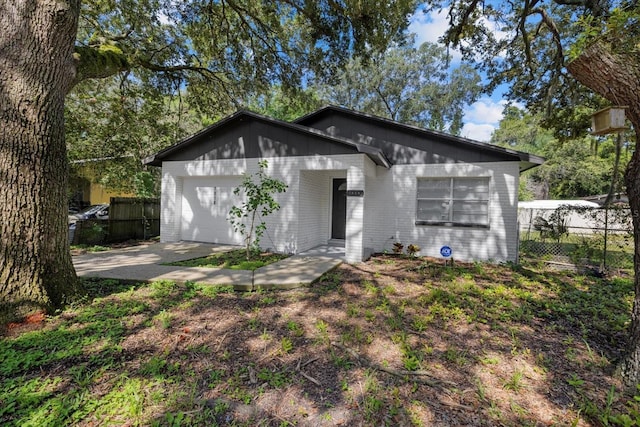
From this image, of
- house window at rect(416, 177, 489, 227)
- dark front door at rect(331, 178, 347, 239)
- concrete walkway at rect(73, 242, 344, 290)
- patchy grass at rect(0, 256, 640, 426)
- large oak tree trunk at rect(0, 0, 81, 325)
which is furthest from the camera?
dark front door at rect(331, 178, 347, 239)

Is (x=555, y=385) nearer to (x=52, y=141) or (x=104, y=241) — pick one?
(x=52, y=141)

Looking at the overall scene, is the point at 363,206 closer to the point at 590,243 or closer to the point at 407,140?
the point at 407,140

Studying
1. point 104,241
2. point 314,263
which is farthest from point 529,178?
point 104,241

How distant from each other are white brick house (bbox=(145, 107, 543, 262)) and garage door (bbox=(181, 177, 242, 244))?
0.03m

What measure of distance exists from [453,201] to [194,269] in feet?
23.2

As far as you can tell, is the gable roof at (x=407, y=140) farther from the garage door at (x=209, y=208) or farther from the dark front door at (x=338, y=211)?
the garage door at (x=209, y=208)

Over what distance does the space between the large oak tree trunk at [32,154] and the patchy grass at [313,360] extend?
19.8 inches

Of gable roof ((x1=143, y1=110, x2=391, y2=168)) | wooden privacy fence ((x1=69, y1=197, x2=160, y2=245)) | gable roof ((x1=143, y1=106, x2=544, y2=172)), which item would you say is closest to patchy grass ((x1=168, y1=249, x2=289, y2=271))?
gable roof ((x1=143, y1=106, x2=544, y2=172))

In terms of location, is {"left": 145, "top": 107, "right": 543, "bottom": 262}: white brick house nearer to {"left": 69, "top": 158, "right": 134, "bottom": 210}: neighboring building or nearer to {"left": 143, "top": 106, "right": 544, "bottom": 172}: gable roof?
{"left": 143, "top": 106, "right": 544, "bottom": 172}: gable roof

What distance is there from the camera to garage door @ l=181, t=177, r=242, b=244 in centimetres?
905

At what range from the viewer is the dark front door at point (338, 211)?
9812 mm

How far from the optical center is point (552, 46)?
10117 mm

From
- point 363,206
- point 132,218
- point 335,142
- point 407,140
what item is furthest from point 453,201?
point 132,218

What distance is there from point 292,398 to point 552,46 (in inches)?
538
